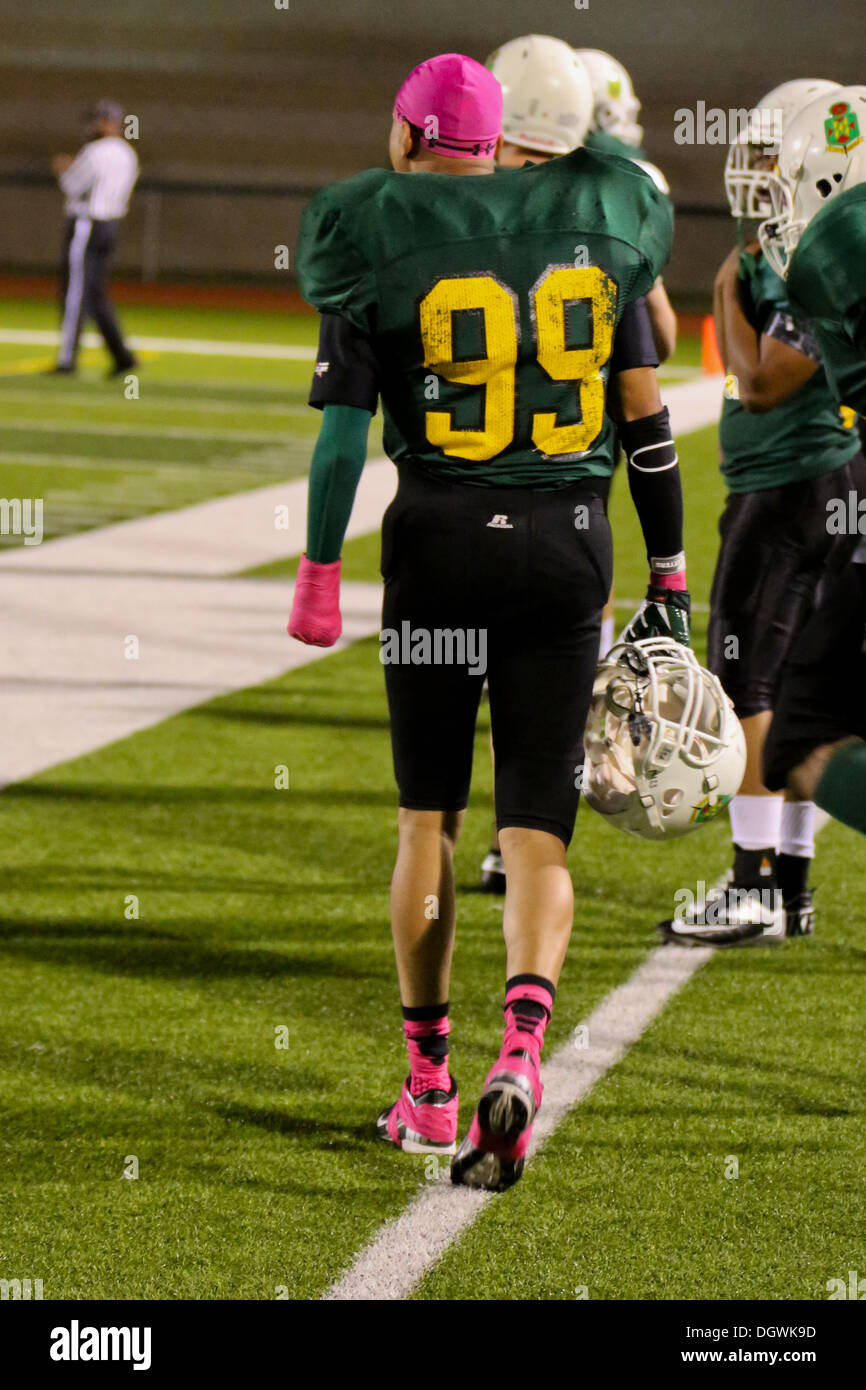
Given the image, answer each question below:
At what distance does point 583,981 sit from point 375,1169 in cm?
118

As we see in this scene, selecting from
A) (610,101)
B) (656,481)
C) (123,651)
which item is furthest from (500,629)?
(123,651)

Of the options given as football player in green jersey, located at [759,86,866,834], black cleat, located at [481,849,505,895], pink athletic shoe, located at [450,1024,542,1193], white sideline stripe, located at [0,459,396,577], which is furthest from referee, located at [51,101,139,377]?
pink athletic shoe, located at [450,1024,542,1193]

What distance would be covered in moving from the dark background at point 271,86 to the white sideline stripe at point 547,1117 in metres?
28.2

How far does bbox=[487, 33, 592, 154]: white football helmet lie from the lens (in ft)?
15.9

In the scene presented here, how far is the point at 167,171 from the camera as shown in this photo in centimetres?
3475

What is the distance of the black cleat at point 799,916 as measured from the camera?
511cm

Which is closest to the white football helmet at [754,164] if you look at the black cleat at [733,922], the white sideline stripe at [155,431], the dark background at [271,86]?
the black cleat at [733,922]

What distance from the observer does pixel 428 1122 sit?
3693 millimetres

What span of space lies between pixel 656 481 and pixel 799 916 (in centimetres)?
188

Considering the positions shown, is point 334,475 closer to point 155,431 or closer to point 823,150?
point 823,150

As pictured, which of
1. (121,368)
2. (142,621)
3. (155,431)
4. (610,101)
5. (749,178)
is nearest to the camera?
(749,178)

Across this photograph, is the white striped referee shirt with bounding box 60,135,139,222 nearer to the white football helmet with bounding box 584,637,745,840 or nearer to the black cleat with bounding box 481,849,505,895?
the black cleat with bounding box 481,849,505,895

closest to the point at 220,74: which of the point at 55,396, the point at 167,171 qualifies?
the point at 167,171

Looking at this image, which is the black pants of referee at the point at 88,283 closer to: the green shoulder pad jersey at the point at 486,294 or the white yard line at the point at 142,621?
the white yard line at the point at 142,621
